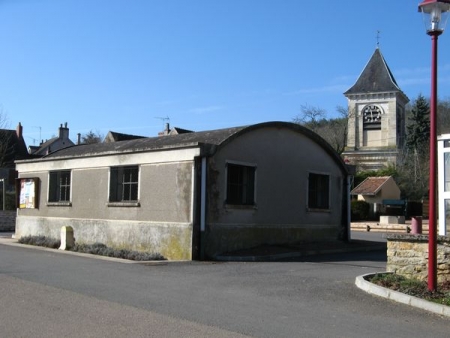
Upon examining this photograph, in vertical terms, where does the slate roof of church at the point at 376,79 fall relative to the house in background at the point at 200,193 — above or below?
above

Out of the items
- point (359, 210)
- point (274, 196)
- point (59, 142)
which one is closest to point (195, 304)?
point (274, 196)

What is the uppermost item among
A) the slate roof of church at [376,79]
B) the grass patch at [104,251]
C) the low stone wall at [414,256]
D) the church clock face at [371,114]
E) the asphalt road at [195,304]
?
the slate roof of church at [376,79]

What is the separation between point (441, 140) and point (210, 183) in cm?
749

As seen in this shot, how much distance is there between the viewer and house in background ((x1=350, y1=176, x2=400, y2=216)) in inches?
1956

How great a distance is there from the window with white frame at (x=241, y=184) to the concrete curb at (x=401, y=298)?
23.8ft

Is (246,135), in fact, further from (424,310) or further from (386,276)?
(424,310)

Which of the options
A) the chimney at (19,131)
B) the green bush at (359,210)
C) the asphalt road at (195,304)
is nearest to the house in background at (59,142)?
the chimney at (19,131)

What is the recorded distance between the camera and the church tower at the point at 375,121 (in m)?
63.8

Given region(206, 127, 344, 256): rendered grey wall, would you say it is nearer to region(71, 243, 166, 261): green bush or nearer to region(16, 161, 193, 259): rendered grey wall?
region(16, 161, 193, 259): rendered grey wall

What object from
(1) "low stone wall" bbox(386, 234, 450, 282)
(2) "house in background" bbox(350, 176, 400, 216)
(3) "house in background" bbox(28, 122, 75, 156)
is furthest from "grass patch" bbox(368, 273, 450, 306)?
(3) "house in background" bbox(28, 122, 75, 156)

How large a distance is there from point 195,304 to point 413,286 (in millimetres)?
4162

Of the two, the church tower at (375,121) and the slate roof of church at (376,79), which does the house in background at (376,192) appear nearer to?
the church tower at (375,121)

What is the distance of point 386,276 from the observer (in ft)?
36.3

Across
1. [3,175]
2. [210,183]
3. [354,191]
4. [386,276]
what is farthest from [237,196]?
[354,191]
